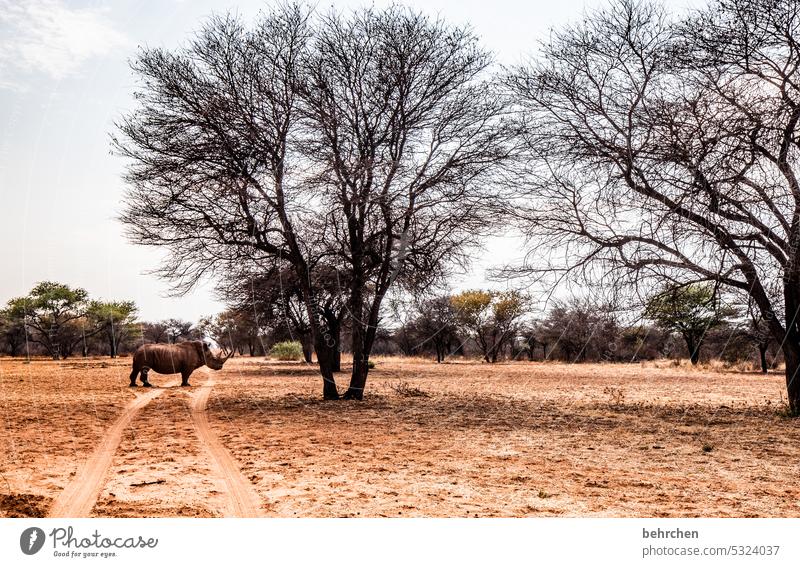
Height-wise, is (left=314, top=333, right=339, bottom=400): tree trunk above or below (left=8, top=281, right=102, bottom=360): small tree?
below

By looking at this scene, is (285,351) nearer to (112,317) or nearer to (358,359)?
(358,359)

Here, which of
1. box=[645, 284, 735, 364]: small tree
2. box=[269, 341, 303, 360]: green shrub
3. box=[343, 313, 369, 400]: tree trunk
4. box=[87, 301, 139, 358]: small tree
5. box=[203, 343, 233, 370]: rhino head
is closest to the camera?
box=[87, 301, 139, 358]: small tree

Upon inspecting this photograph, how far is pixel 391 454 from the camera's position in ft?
18.7

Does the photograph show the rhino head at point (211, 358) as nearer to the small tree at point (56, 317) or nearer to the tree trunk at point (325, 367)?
the tree trunk at point (325, 367)

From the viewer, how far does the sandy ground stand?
13.1 feet

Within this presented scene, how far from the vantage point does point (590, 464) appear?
5289 millimetres

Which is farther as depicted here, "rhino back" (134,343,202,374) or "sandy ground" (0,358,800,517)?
"rhino back" (134,343,202,374)

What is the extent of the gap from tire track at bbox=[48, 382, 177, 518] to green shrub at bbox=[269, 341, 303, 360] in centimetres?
2231

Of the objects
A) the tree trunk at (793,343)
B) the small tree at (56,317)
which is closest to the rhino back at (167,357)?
the small tree at (56,317)
